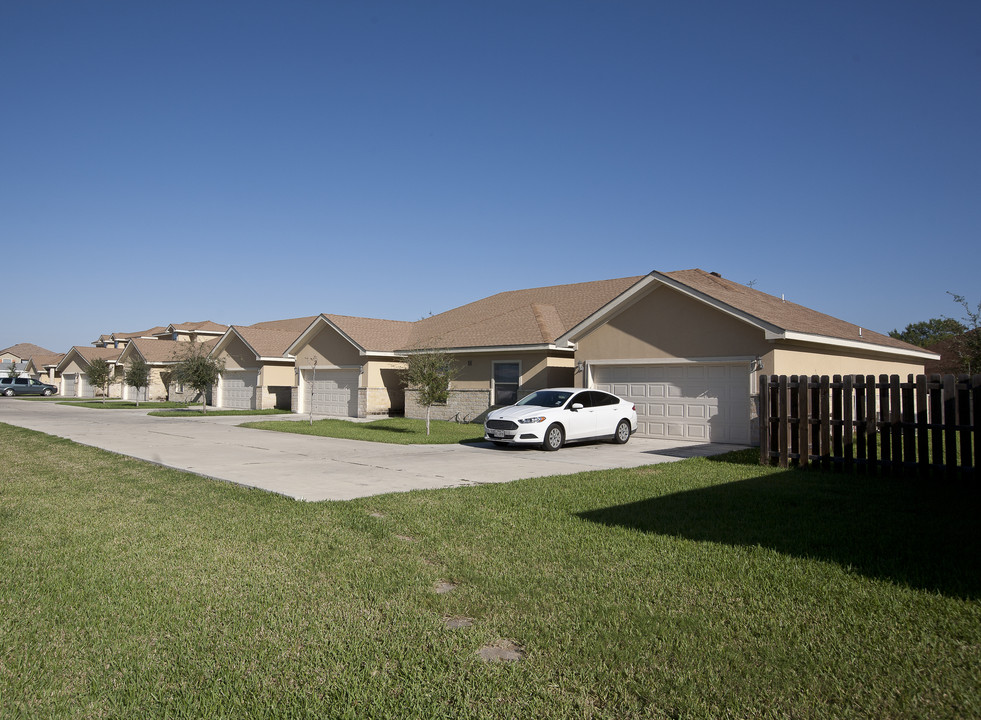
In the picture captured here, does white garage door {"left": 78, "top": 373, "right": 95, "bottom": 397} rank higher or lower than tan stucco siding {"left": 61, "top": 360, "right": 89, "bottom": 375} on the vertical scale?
lower

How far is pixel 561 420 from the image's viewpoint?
1686 centimetres

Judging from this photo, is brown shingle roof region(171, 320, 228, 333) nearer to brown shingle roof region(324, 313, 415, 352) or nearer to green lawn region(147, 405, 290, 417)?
green lawn region(147, 405, 290, 417)

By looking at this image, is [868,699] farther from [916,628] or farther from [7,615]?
[7,615]

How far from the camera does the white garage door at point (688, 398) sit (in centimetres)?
1809

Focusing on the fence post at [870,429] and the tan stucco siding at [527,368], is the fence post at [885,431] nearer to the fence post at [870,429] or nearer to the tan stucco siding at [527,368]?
the fence post at [870,429]

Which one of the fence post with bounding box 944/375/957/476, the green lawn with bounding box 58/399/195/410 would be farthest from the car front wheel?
the green lawn with bounding box 58/399/195/410

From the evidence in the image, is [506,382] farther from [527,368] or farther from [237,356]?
[237,356]

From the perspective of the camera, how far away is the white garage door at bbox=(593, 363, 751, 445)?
59.4ft

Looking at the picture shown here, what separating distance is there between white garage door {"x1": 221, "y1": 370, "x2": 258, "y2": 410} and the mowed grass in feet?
98.0

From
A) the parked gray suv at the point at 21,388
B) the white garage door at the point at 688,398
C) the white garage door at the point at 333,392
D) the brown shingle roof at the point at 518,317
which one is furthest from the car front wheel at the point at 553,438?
the parked gray suv at the point at 21,388

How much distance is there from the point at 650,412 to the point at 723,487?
31.2ft

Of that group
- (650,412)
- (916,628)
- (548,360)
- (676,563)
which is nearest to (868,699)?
(916,628)

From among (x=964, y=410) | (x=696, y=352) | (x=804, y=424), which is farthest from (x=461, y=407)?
(x=964, y=410)

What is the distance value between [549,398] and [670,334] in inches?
166
